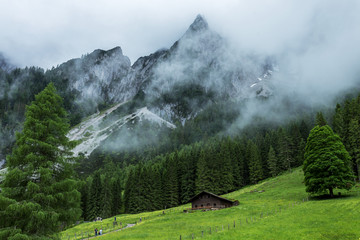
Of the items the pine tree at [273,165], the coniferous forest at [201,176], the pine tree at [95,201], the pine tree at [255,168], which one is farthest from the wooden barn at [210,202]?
Answer: the pine tree at [95,201]

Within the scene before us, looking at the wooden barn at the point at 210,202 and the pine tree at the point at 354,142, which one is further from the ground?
the pine tree at the point at 354,142

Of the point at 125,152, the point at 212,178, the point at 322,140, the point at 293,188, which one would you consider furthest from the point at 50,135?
the point at 125,152

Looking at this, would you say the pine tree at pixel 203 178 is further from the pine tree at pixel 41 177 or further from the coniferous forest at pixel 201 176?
the pine tree at pixel 41 177

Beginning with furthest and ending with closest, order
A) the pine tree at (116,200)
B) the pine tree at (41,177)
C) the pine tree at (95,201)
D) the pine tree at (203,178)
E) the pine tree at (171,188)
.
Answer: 1. the pine tree at (116,200)
2. the pine tree at (95,201)
3. the pine tree at (171,188)
4. the pine tree at (203,178)
5. the pine tree at (41,177)

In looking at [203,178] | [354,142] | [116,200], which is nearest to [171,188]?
[203,178]

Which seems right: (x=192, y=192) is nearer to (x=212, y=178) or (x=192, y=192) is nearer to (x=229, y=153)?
(x=212, y=178)

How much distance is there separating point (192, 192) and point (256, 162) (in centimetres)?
2599

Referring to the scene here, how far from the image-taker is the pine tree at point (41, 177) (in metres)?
17.4

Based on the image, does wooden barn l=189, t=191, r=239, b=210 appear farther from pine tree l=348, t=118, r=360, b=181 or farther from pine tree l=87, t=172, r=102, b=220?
pine tree l=87, t=172, r=102, b=220

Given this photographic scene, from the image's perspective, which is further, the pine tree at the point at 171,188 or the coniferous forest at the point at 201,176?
the pine tree at the point at 171,188

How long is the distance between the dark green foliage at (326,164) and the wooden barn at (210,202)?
17071 millimetres

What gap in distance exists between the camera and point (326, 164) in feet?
136

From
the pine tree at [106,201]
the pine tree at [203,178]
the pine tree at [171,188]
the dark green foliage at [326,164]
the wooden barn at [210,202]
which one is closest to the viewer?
the dark green foliage at [326,164]

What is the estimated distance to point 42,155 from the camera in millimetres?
19859
